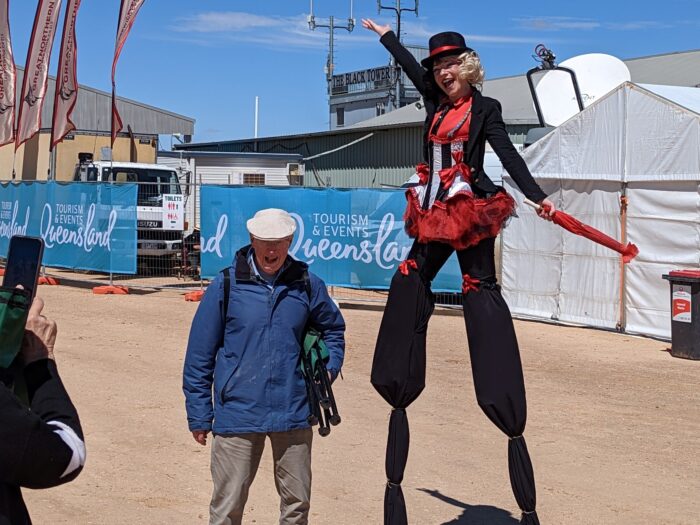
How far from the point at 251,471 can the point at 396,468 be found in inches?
35.6

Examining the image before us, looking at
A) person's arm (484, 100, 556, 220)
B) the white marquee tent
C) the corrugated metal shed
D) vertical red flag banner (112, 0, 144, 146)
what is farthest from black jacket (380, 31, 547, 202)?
the corrugated metal shed

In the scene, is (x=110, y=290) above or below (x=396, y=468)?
below

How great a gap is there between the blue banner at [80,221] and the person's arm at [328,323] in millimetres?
13070

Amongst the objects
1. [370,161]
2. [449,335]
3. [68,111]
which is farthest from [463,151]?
[370,161]

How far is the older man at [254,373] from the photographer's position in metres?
4.77

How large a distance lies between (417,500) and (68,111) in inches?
652

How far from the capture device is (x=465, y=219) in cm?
505

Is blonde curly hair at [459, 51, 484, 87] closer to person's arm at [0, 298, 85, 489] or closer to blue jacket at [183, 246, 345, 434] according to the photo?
blue jacket at [183, 246, 345, 434]

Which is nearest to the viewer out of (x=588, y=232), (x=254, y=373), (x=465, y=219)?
(x=254, y=373)

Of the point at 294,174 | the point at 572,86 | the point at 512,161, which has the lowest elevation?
the point at 512,161

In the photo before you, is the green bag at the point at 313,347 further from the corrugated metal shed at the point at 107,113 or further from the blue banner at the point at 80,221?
the corrugated metal shed at the point at 107,113

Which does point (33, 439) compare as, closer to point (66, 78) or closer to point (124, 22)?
point (124, 22)

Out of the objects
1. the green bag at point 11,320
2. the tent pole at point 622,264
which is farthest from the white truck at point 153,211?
the green bag at point 11,320

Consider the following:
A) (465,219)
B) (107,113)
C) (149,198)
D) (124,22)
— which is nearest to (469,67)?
(465,219)
